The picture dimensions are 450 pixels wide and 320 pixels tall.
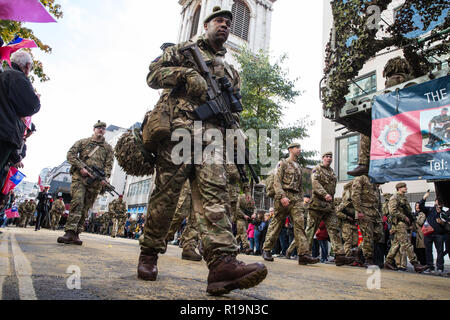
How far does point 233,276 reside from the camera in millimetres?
1864

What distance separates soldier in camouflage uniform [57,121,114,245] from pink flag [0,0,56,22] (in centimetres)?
390

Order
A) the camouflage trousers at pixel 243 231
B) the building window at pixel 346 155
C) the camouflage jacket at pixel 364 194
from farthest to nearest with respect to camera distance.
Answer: the building window at pixel 346 155 → the camouflage trousers at pixel 243 231 → the camouflage jacket at pixel 364 194

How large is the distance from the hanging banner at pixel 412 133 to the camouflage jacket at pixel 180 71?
2.82 m

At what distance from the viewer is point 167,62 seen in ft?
8.81

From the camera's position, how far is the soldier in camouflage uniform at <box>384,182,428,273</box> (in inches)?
277

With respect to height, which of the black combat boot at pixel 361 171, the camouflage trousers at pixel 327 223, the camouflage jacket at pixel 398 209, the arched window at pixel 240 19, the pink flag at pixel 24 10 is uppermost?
the arched window at pixel 240 19

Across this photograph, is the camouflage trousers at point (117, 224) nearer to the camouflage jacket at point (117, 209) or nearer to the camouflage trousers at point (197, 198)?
the camouflage jacket at point (117, 209)

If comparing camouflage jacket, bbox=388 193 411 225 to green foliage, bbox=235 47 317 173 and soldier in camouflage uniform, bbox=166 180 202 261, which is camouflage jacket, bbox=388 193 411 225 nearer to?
soldier in camouflage uniform, bbox=166 180 202 261

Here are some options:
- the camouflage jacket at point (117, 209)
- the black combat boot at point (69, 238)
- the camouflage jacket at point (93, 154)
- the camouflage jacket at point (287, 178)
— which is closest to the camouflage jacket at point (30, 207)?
the camouflage jacket at point (117, 209)

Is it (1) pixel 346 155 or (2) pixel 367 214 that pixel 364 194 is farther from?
(1) pixel 346 155

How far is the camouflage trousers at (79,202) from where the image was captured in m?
5.27

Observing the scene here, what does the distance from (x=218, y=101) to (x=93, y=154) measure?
4319 millimetres

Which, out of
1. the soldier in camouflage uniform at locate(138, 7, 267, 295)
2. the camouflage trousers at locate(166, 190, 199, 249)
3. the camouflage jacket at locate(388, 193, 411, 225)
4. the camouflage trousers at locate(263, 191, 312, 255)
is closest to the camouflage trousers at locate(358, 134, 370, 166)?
the camouflage trousers at locate(263, 191, 312, 255)
